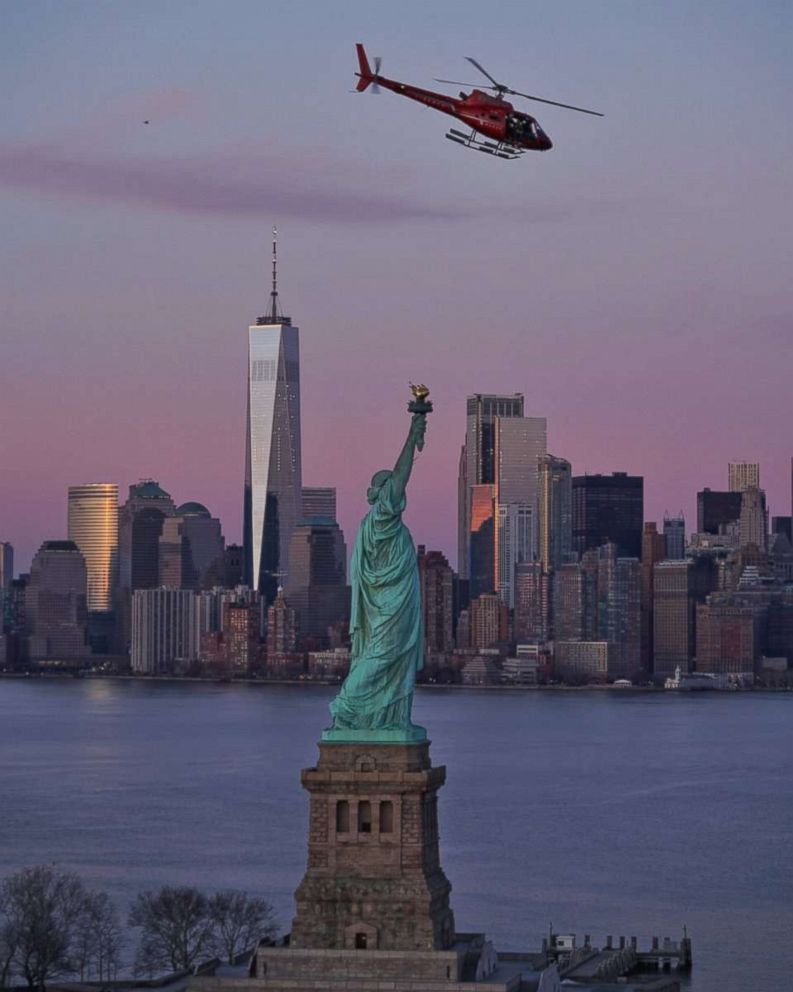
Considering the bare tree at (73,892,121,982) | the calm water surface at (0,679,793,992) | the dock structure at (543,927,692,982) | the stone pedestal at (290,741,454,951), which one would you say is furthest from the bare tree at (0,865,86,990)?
the calm water surface at (0,679,793,992)

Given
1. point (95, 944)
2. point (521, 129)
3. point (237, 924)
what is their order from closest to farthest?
point (521, 129), point (95, 944), point (237, 924)

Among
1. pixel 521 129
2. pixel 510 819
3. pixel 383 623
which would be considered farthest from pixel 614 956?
pixel 510 819

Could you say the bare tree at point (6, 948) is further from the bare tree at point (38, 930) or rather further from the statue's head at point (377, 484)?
the statue's head at point (377, 484)

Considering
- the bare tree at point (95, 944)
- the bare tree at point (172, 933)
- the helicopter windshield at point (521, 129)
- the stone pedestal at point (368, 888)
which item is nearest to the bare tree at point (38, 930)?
the bare tree at point (95, 944)

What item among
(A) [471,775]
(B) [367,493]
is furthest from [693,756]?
(B) [367,493]

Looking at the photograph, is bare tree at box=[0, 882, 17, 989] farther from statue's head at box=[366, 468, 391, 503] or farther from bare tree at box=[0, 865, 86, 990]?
statue's head at box=[366, 468, 391, 503]

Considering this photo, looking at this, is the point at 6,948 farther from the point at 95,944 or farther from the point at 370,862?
the point at 370,862

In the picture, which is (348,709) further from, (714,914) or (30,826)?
(30,826)
